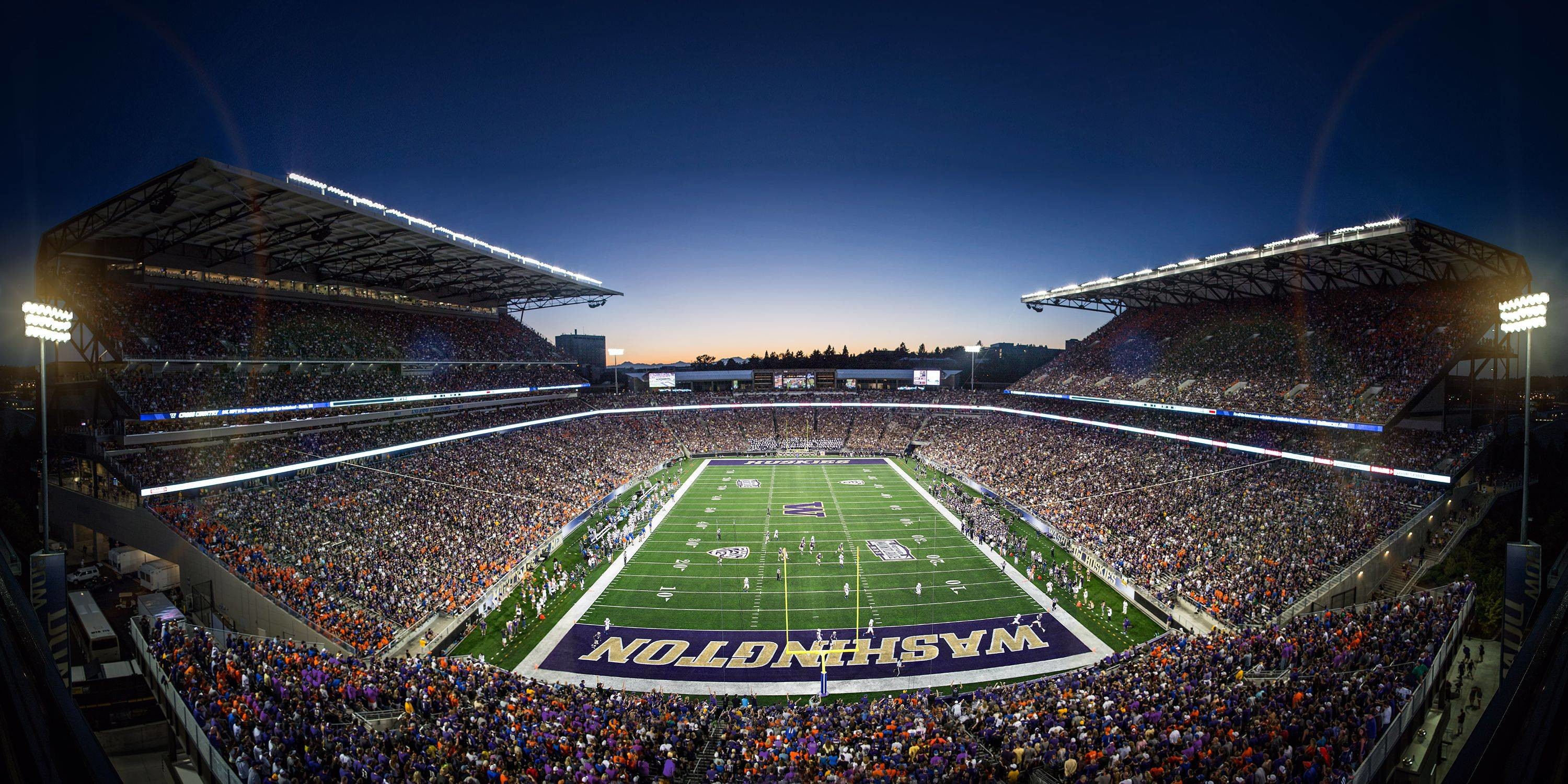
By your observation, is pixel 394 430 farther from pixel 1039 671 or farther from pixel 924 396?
pixel 924 396

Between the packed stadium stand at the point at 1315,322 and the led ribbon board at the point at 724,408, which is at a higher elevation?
the packed stadium stand at the point at 1315,322

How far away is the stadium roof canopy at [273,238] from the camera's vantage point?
2150cm

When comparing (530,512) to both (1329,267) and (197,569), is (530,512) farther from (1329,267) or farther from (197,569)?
(1329,267)

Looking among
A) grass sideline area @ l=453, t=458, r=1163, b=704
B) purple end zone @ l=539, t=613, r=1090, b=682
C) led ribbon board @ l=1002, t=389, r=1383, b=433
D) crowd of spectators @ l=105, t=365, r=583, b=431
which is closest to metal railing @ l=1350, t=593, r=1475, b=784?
grass sideline area @ l=453, t=458, r=1163, b=704

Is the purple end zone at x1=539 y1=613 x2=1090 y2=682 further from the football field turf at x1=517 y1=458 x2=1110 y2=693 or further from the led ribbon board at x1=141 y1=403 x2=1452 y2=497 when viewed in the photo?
the led ribbon board at x1=141 y1=403 x2=1452 y2=497

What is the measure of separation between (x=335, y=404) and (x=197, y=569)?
13.4 metres

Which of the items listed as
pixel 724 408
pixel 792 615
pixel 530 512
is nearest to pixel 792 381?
pixel 724 408

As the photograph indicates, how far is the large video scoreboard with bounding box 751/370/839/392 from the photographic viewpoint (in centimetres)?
6688

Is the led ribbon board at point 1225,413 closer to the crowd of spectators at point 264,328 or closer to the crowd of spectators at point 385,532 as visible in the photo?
the crowd of spectators at point 385,532

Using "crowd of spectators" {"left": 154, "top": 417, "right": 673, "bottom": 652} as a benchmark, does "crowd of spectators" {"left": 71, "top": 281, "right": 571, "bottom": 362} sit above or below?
Answer: above

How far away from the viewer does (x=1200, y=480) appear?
2919 centimetres

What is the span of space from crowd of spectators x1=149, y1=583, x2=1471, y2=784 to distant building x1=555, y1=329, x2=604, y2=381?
80685 mm

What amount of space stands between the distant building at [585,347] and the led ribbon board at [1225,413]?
228ft

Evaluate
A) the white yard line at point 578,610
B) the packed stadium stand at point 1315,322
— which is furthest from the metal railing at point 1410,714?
the white yard line at point 578,610
